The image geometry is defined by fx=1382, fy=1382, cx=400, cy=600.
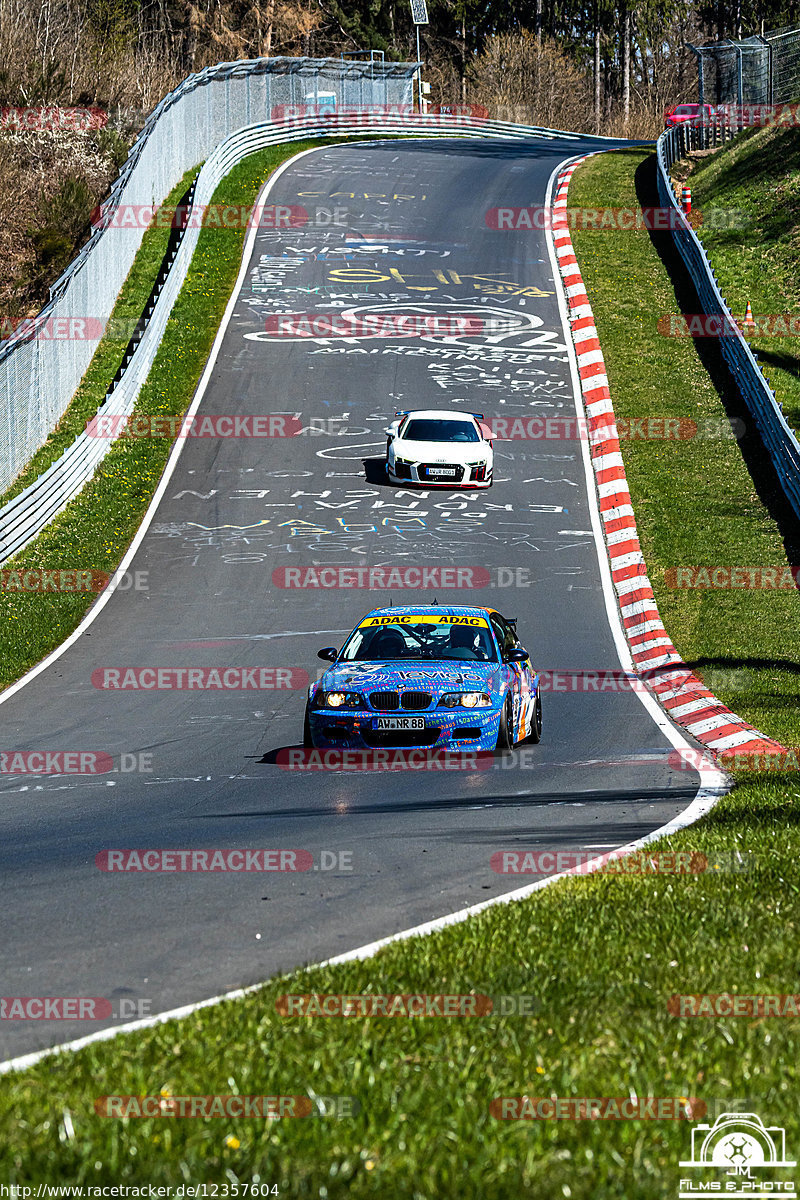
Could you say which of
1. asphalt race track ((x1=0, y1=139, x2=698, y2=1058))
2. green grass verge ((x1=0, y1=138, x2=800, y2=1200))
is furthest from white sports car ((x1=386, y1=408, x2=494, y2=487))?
green grass verge ((x1=0, y1=138, x2=800, y2=1200))

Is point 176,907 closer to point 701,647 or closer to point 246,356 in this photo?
point 701,647

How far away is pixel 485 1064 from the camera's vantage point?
4.88 meters

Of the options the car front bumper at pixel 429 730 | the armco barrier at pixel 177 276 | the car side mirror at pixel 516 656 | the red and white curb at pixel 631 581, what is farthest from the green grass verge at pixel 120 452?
the red and white curb at pixel 631 581

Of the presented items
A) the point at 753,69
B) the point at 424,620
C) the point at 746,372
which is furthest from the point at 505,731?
the point at 753,69

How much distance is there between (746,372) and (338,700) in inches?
810

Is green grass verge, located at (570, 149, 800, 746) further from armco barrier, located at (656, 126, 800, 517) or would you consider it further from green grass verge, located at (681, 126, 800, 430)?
green grass verge, located at (681, 126, 800, 430)

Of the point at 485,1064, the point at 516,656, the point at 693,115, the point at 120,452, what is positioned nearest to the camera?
the point at 485,1064

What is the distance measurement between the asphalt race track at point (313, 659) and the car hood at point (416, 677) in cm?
90

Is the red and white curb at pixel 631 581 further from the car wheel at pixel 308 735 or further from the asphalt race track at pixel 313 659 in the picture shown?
the car wheel at pixel 308 735

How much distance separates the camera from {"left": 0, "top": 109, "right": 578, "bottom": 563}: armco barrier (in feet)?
81.1

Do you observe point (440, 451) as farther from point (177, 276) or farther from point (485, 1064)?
point (485, 1064)

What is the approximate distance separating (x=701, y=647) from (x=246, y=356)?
19.2 meters

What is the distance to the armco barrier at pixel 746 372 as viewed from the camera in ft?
84.8

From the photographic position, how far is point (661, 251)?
43250mm
